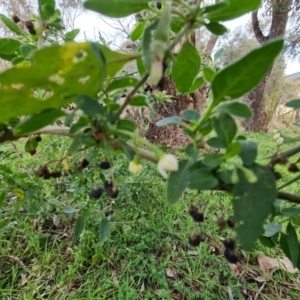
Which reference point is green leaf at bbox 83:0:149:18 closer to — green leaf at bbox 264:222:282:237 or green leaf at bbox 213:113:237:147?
green leaf at bbox 213:113:237:147

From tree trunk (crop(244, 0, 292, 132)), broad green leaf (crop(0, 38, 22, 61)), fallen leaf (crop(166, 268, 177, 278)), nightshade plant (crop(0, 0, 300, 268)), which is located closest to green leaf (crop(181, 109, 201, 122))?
nightshade plant (crop(0, 0, 300, 268))

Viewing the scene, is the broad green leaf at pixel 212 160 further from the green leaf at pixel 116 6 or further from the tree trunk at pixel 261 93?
the tree trunk at pixel 261 93

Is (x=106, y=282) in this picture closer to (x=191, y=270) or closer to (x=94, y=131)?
(x=191, y=270)

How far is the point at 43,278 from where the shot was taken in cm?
82

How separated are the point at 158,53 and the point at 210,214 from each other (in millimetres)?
1034

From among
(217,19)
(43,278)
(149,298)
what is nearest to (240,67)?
(217,19)

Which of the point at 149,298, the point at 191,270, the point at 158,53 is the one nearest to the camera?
the point at 158,53

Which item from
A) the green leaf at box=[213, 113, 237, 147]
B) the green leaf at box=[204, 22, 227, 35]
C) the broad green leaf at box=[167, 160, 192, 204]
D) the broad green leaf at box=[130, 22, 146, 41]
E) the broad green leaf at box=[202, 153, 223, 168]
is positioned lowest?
the broad green leaf at box=[167, 160, 192, 204]

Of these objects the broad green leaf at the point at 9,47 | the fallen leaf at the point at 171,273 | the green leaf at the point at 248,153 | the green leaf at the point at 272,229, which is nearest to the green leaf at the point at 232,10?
the green leaf at the point at 248,153

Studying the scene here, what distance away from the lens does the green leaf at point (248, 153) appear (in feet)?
0.67

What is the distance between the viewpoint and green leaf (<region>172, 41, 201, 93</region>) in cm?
28

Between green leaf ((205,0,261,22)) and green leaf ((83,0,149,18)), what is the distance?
0.05 metres

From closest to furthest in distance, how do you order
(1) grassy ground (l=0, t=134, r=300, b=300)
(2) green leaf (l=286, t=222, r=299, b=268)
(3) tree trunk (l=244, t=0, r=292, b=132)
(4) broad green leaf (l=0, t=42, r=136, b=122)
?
(4) broad green leaf (l=0, t=42, r=136, b=122) → (2) green leaf (l=286, t=222, r=299, b=268) → (1) grassy ground (l=0, t=134, r=300, b=300) → (3) tree trunk (l=244, t=0, r=292, b=132)

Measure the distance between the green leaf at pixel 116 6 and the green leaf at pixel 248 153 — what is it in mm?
132
